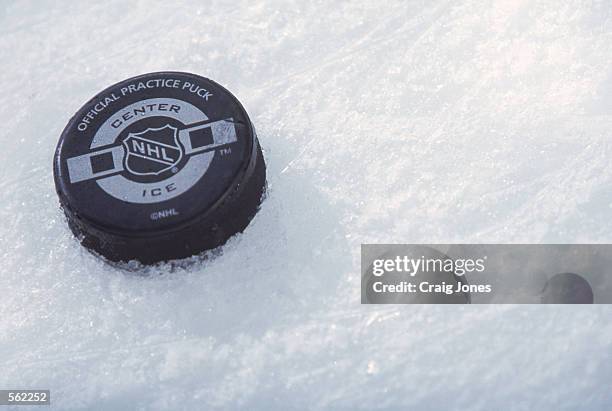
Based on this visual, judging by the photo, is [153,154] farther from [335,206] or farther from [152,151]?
[335,206]

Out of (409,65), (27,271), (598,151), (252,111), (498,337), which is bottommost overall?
(498,337)

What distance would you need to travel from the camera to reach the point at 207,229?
5.50 ft

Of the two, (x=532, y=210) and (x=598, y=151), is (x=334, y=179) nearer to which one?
(x=532, y=210)

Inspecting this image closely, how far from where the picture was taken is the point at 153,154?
5.62 feet

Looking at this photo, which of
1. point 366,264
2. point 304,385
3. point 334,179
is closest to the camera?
point 304,385

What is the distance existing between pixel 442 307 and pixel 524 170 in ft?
1.44

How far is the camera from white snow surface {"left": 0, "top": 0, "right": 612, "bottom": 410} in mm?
1610

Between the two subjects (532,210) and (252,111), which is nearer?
(532,210)

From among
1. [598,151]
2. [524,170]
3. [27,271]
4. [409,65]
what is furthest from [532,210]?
[27,271]
